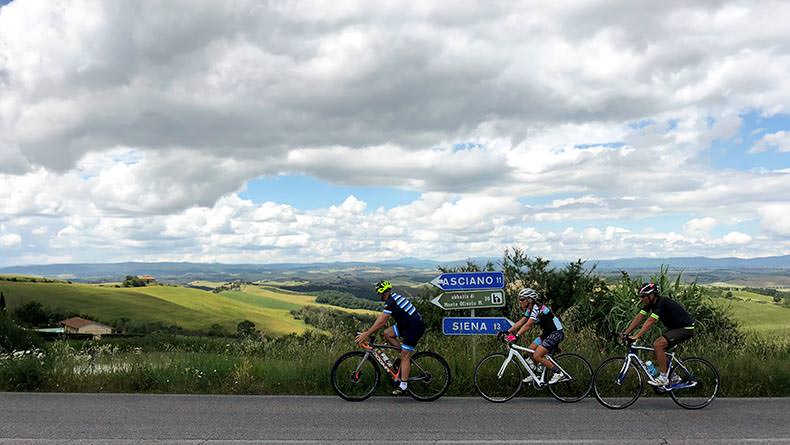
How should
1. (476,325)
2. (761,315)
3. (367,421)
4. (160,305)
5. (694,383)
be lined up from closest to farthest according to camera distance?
(367,421) < (694,383) < (476,325) < (761,315) < (160,305)

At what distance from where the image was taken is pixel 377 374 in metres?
9.14

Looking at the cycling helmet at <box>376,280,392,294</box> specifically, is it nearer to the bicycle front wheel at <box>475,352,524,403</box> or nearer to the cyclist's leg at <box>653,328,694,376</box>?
the bicycle front wheel at <box>475,352,524,403</box>

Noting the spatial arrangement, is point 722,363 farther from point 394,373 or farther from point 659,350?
point 394,373

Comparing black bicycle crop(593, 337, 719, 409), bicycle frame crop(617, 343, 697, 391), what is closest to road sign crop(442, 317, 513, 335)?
black bicycle crop(593, 337, 719, 409)

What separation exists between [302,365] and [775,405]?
7.69m

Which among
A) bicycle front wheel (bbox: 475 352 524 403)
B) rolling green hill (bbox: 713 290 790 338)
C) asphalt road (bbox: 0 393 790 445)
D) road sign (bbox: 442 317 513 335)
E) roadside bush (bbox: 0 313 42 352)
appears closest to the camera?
asphalt road (bbox: 0 393 790 445)

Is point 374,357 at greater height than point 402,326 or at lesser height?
lesser

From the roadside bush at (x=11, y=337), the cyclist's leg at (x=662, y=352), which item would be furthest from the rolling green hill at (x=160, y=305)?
the cyclist's leg at (x=662, y=352)

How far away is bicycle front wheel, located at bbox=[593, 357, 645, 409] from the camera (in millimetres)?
8727

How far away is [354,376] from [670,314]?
17.2 feet

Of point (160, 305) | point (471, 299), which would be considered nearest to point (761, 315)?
point (471, 299)

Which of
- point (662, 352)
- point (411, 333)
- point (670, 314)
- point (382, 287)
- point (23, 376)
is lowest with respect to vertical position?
point (23, 376)

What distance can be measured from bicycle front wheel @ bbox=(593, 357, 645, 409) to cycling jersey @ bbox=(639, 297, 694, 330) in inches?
35.5

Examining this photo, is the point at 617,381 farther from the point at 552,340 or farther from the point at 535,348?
the point at 535,348
